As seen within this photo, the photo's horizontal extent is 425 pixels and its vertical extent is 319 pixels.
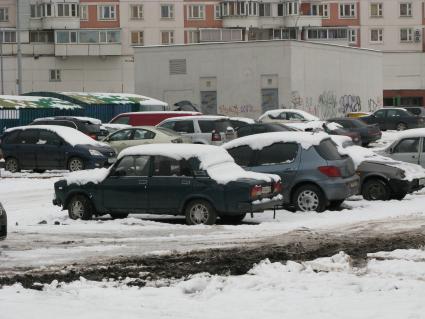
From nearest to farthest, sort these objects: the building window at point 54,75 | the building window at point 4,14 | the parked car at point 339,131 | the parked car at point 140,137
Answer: the parked car at point 140,137 → the parked car at point 339,131 → the building window at point 54,75 → the building window at point 4,14

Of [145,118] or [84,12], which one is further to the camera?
[84,12]

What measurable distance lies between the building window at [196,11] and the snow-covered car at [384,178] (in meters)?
72.4

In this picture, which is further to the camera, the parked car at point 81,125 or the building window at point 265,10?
the building window at point 265,10

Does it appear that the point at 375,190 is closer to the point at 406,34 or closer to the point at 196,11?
the point at 196,11

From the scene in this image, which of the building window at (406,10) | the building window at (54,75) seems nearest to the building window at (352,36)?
the building window at (406,10)

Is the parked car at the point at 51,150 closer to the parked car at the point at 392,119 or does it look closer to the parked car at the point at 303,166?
the parked car at the point at 303,166

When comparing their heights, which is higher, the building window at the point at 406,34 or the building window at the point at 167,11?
the building window at the point at 167,11

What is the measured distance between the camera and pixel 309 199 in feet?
60.5

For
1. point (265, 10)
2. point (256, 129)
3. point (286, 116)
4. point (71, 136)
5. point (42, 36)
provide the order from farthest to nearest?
point (265, 10)
point (42, 36)
point (286, 116)
point (256, 129)
point (71, 136)

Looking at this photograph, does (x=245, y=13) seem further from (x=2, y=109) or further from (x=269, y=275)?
(x=269, y=275)

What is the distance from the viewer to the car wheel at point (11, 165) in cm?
3080

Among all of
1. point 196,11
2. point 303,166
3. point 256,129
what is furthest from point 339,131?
point 196,11

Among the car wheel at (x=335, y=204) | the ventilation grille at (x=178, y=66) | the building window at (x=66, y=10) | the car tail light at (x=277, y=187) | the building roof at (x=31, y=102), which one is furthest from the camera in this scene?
the building window at (x=66, y=10)

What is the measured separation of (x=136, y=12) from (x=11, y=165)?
2400 inches
